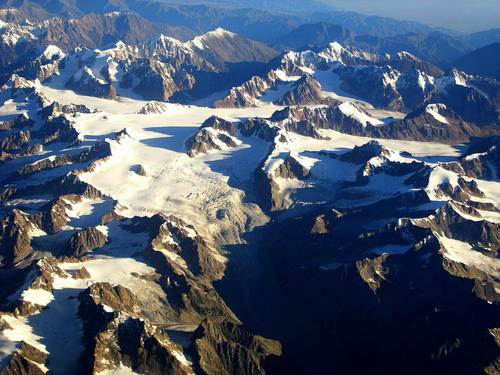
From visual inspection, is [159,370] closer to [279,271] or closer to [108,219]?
[279,271]

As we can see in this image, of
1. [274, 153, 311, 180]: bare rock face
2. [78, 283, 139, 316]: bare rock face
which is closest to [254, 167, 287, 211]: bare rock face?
[274, 153, 311, 180]: bare rock face

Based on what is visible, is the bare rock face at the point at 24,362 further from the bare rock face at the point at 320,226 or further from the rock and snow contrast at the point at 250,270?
the bare rock face at the point at 320,226

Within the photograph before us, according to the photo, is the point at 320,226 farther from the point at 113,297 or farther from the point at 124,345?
the point at 124,345

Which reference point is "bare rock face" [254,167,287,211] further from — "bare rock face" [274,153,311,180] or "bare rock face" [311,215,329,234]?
"bare rock face" [311,215,329,234]

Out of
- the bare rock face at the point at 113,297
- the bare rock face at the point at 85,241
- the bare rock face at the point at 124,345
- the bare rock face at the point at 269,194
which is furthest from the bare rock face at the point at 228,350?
the bare rock face at the point at 269,194

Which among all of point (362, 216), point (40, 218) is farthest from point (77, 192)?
point (362, 216)

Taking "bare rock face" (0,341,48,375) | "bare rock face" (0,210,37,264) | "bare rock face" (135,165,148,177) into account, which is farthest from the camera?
"bare rock face" (135,165,148,177)
